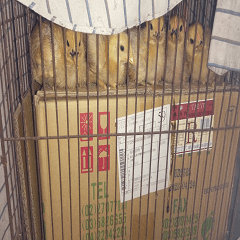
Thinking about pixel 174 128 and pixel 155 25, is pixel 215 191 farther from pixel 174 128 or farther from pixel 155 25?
pixel 155 25

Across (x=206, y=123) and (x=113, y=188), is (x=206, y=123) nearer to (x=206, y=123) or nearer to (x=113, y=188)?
(x=206, y=123)

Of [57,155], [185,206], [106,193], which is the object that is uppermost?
[57,155]

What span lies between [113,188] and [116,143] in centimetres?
22

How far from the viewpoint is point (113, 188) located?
3.77ft

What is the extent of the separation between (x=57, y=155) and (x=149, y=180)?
0.35m

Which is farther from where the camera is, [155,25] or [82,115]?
[155,25]

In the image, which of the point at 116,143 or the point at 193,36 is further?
the point at 193,36

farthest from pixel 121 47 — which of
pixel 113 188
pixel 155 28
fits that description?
pixel 113 188

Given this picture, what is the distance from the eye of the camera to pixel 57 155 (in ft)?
3.51

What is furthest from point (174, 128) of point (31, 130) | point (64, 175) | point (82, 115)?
point (31, 130)

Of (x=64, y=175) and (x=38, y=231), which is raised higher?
(x=64, y=175)

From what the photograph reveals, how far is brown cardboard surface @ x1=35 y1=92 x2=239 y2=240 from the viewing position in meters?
1.04

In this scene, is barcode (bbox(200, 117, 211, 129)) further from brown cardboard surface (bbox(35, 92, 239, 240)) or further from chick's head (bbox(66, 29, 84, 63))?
chick's head (bbox(66, 29, 84, 63))

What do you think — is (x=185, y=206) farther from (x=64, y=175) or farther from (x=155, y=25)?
(x=155, y=25)
